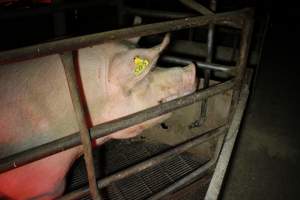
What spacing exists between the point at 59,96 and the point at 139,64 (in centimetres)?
51

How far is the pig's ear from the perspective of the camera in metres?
1.69

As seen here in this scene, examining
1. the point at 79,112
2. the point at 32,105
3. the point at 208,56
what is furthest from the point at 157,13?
the point at 79,112

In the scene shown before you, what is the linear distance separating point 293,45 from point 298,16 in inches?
73.9

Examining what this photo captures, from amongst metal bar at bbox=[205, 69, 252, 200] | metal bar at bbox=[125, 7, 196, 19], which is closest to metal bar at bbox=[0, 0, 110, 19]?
metal bar at bbox=[125, 7, 196, 19]

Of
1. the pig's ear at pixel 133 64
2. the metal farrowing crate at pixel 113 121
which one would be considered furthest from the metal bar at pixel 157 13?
the pig's ear at pixel 133 64

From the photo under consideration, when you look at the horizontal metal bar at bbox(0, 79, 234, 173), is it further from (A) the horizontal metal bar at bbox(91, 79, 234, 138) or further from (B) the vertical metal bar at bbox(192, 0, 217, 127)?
(B) the vertical metal bar at bbox(192, 0, 217, 127)

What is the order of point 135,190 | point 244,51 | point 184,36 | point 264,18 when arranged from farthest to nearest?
point 184,36 < point 264,18 < point 135,190 < point 244,51

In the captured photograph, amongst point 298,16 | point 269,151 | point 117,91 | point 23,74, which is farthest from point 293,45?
point 23,74

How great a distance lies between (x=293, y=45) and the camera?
19.4 ft

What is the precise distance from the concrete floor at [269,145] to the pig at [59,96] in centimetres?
98

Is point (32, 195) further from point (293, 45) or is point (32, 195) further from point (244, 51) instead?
point (293, 45)

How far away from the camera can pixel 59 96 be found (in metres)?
1.74

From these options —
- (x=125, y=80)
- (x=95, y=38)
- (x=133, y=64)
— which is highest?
(x=95, y=38)

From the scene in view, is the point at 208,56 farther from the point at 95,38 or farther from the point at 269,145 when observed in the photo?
the point at 95,38
